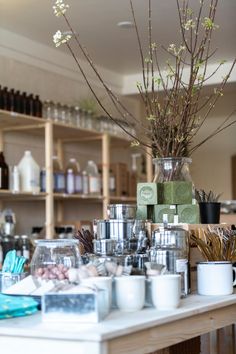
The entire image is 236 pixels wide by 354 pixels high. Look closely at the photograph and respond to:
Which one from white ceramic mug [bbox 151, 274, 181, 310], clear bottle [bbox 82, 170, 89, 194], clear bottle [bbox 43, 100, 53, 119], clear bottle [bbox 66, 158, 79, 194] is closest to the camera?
white ceramic mug [bbox 151, 274, 181, 310]

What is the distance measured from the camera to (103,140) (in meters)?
5.54

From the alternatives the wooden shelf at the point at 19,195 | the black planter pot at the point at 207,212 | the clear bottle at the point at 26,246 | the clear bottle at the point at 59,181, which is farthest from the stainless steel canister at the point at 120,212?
the clear bottle at the point at 59,181

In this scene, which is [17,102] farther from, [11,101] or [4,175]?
[4,175]

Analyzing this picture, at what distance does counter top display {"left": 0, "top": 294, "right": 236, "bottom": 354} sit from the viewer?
1.48m

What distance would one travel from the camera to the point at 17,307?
1768 millimetres

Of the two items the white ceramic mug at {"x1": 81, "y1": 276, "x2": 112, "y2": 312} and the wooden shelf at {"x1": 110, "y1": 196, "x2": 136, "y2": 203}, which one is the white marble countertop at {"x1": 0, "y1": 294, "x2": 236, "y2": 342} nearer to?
the white ceramic mug at {"x1": 81, "y1": 276, "x2": 112, "y2": 312}

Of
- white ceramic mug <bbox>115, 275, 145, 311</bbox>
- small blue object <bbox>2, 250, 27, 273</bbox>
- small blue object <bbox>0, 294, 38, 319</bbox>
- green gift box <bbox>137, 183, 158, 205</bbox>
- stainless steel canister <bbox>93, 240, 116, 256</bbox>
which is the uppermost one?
green gift box <bbox>137, 183, 158, 205</bbox>

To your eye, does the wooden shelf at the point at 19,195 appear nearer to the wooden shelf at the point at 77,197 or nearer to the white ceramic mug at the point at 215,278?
the wooden shelf at the point at 77,197

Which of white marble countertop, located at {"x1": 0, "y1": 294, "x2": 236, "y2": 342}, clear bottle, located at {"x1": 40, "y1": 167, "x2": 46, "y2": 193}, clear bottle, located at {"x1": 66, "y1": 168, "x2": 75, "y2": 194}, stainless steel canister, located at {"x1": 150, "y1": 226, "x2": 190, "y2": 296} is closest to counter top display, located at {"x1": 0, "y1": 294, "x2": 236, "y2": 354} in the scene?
white marble countertop, located at {"x1": 0, "y1": 294, "x2": 236, "y2": 342}

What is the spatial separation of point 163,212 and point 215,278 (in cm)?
35

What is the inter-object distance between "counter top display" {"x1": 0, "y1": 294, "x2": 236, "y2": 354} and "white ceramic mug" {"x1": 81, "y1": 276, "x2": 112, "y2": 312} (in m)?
0.05

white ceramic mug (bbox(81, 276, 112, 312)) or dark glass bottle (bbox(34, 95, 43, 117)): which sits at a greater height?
dark glass bottle (bbox(34, 95, 43, 117))

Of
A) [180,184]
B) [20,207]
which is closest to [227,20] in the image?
[20,207]

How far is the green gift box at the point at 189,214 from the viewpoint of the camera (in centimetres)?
237
